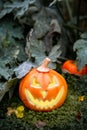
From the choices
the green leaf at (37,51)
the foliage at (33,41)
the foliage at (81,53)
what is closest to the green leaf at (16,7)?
the foliage at (33,41)

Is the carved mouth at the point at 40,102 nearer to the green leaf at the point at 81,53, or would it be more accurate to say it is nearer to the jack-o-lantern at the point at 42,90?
the jack-o-lantern at the point at 42,90

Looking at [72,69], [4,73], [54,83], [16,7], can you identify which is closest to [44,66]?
[54,83]

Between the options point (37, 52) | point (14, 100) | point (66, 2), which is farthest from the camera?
point (66, 2)

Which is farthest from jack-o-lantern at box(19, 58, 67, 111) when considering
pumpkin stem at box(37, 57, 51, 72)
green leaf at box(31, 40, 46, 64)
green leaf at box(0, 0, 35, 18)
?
green leaf at box(0, 0, 35, 18)

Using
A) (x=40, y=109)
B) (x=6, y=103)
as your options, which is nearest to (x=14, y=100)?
(x=6, y=103)

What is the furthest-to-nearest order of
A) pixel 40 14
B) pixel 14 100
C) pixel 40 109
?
pixel 40 14 → pixel 14 100 → pixel 40 109

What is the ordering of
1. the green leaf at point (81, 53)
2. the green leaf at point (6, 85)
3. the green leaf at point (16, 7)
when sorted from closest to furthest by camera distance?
1. the green leaf at point (6, 85)
2. the green leaf at point (81, 53)
3. the green leaf at point (16, 7)

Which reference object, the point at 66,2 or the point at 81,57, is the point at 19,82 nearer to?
the point at 81,57

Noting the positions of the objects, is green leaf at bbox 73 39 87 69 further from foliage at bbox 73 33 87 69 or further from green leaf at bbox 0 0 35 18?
green leaf at bbox 0 0 35 18
